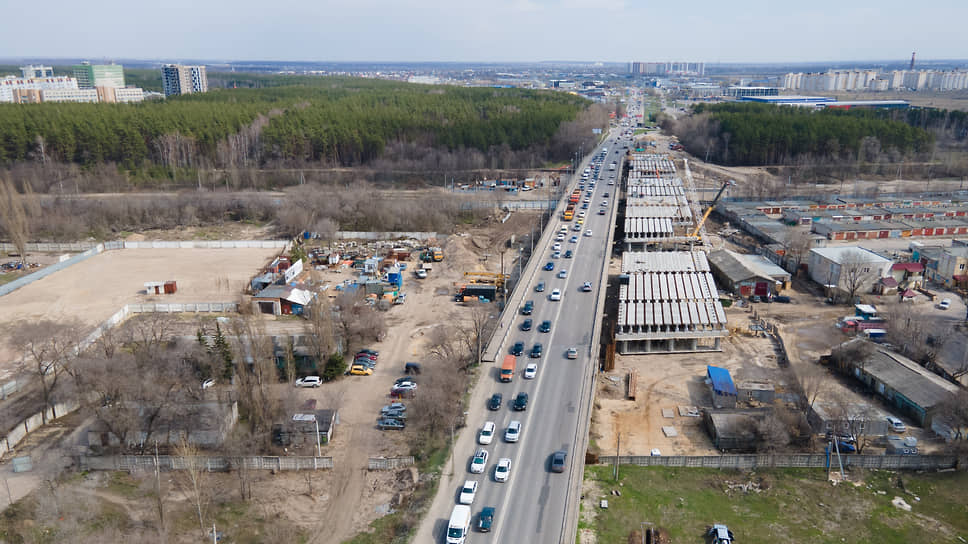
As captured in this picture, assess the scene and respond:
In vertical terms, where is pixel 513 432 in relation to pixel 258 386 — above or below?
above

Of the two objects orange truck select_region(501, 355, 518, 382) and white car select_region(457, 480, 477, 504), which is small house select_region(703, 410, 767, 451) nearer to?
orange truck select_region(501, 355, 518, 382)

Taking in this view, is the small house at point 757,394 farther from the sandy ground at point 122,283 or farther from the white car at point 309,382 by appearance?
the sandy ground at point 122,283

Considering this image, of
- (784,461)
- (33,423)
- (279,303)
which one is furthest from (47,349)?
(784,461)

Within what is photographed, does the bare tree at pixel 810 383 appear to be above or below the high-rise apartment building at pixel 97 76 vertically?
below

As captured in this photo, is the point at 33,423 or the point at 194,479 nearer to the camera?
the point at 194,479

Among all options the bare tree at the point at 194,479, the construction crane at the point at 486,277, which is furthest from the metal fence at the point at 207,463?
the construction crane at the point at 486,277

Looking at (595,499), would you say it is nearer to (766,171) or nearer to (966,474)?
(966,474)

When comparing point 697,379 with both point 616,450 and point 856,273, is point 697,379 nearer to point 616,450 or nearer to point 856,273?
point 616,450
